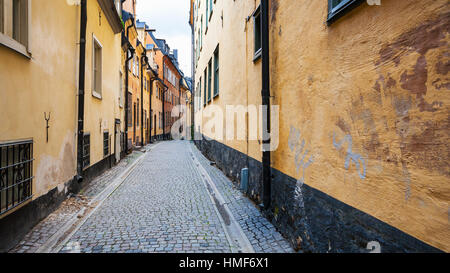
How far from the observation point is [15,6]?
419 centimetres

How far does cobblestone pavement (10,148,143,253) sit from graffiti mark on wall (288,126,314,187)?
3.41 m

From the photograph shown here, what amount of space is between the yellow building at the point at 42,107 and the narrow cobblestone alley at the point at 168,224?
644mm

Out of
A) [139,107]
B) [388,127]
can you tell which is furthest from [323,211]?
[139,107]

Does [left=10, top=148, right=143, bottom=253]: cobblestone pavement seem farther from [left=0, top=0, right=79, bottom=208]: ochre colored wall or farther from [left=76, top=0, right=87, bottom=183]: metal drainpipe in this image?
[left=76, top=0, right=87, bottom=183]: metal drainpipe

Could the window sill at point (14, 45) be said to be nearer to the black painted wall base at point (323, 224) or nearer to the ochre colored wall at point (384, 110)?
the ochre colored wall at point (384, 110)

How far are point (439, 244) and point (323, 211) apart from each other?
4.48 ft

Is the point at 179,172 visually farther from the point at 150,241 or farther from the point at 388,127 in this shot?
the point at 388,127

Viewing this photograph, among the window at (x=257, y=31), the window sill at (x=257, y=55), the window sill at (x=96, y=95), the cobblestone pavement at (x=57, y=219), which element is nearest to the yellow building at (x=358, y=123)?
the window sill at (x=257, y=55)

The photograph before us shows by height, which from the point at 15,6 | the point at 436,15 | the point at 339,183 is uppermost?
the point at 15,6

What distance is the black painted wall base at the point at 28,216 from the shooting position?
11.7 feet

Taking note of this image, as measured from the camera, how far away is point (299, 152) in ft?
12.4

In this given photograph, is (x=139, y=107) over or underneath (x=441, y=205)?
over

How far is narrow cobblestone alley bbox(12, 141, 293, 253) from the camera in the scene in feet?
12.9

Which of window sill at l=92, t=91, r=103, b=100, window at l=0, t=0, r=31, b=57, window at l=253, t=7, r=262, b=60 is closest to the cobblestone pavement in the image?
window sill at l=92, t=91, r=103, b=100
